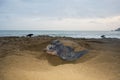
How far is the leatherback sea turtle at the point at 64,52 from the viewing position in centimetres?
609

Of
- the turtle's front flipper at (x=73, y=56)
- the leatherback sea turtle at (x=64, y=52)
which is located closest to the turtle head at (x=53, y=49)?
the leatherback sea turtle at (x=64, y=52)

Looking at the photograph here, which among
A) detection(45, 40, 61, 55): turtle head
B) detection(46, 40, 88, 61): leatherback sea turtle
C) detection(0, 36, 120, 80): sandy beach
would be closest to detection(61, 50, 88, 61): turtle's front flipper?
detection(46, 40, 88, 61): leatherback sea turtle

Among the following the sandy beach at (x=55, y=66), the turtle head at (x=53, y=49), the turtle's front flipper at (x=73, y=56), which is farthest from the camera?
the turtle head at (x=53, y=49)

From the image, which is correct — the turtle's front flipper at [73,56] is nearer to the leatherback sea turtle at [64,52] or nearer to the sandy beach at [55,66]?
the leatherback sea turtle at [64,52]

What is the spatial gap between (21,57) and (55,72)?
155 cm

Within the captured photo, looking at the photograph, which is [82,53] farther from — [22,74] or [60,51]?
[22,74]

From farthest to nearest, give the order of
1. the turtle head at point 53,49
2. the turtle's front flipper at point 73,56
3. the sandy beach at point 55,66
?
the turtle head at point 53,49, the turtle's front flipper at point 73,56, the sandy beach at point 55,66

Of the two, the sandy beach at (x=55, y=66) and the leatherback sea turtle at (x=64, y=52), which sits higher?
the leatherback sea turtle at (x=64, y=52)

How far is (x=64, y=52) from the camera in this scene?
6211mm

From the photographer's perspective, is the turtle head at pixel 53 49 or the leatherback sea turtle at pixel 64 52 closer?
the leatherback sea turtle at pixel 64 52

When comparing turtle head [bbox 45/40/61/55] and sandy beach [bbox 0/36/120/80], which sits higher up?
turtle head [bbox 45/40/61/55]

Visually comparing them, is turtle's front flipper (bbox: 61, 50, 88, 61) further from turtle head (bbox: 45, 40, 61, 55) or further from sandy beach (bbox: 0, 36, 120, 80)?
turtle head (bbox: 45, 40, 61, 55)

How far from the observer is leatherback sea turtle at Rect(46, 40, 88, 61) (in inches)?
240

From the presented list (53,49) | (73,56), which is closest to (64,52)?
(73,56)
